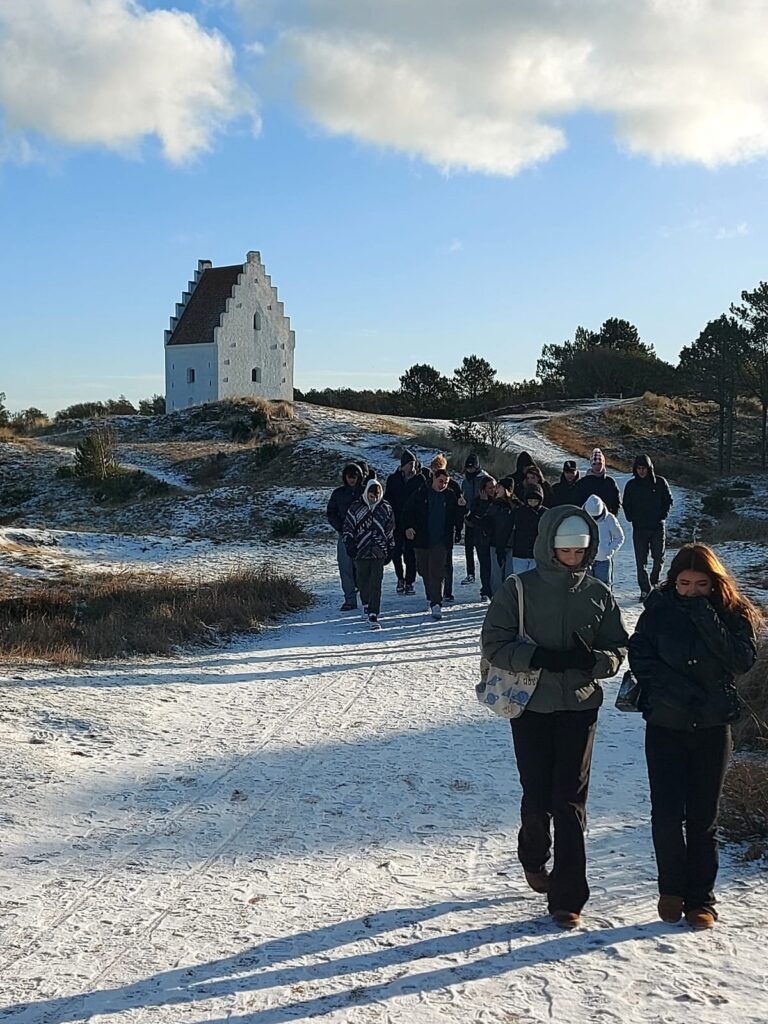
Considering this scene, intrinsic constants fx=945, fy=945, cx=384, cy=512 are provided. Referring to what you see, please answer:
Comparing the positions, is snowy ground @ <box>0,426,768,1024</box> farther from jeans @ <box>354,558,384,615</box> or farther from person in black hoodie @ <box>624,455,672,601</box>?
person in black hoodie @ <box>624,455,672,601</box>

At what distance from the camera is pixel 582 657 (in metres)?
4.38

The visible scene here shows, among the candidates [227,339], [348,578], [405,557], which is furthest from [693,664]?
[227,339]

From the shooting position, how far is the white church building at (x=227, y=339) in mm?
60562

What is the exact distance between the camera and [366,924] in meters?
4.41

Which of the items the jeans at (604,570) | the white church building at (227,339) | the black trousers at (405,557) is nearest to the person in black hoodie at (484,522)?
the black trousers at (405,557)

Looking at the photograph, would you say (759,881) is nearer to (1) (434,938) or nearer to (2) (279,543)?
(1) (434,938)

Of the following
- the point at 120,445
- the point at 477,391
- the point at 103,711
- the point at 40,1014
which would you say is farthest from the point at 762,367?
the point at 40,1014

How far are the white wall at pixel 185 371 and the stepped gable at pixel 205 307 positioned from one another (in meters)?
0.53

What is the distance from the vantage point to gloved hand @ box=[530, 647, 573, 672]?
434 cm

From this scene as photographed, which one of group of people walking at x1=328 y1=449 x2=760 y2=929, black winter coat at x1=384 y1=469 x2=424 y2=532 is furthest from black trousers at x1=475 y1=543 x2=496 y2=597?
group of people walking at x1=328 y1=449 x2=760 y2=929

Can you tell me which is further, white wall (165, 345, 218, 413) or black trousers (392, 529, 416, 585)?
white wall (165, 345, 218, 413)

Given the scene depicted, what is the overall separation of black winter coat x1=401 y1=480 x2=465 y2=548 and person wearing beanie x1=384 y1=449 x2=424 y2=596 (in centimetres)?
16

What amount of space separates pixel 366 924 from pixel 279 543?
59.2ft

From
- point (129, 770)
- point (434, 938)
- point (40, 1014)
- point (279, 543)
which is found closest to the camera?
point (40, 1014)
